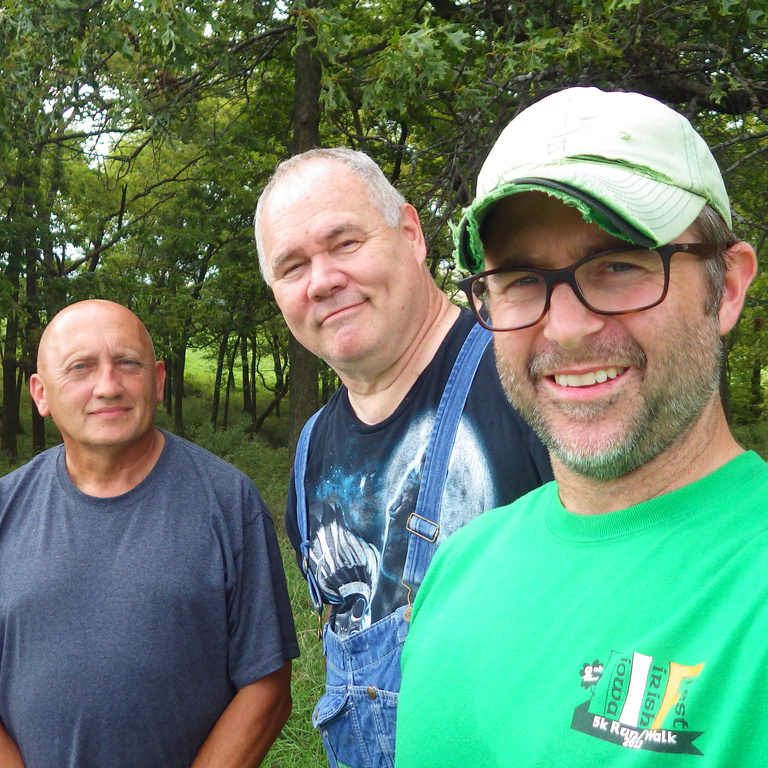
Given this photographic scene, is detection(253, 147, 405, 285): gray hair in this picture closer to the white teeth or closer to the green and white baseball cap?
the green and white baseball cap

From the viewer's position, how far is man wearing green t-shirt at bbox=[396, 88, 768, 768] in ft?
3.34

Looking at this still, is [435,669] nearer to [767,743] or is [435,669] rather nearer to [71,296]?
[767,743]

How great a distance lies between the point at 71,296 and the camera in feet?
36.5

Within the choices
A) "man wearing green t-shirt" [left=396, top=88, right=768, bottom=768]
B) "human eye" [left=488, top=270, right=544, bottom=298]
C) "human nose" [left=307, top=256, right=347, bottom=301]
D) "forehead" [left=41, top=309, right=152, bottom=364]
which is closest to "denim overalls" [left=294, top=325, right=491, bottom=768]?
"human nose" [left=307, top=256, right=347, bottom=301]

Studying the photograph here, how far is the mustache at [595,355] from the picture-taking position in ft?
3.92

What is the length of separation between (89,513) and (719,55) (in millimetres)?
5184

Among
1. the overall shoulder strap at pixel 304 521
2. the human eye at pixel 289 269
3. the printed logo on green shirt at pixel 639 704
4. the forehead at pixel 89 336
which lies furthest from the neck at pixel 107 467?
the printed logo on green shirt at pixel 639 704

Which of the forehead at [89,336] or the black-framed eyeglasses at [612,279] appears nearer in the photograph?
the black-framed eyeglasses at [612,279]

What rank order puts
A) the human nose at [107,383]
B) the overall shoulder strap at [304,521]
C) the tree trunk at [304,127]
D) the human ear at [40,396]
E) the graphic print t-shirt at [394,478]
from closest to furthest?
the graphic print t-shirt at [394,478] → the overall shoulder strap at [304,521] → the human nose at [107,383] → the human ear at [40,396] → the tree trunk at [304,127]

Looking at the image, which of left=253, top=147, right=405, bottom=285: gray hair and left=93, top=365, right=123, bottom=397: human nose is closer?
left=253, top=147, right=405, bottom=285: gray hair

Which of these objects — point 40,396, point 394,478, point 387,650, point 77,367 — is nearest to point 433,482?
point 394,478

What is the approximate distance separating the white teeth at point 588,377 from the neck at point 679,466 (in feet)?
0.49

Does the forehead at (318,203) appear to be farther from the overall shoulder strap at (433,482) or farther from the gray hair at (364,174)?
the overall shoulder strap at (433,482)

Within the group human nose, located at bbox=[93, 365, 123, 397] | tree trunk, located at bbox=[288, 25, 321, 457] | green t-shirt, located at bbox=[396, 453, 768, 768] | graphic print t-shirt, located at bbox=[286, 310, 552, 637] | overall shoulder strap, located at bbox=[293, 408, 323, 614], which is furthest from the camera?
tree trunk, located at bbox=[288, 25, 321, 457]
